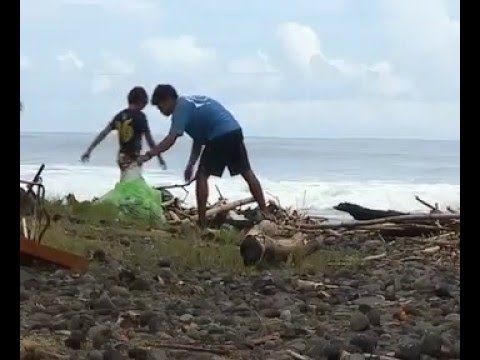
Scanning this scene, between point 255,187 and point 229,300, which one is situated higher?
point 255,187

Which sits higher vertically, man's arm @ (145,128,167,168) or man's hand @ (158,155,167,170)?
man's arm @ (145,128,167,168)

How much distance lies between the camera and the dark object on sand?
1246 mm

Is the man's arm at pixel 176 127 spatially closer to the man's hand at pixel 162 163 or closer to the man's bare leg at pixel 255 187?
the man's hand at pixel 162 163

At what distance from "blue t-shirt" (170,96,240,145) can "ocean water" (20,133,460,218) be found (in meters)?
0.03

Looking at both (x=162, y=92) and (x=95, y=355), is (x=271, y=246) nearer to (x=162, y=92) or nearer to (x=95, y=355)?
(x=162, y=92)

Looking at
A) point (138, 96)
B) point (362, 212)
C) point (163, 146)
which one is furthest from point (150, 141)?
point (362, 212)

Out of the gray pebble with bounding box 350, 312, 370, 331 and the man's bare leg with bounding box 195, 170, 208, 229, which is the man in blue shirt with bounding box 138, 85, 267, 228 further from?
the gray pebble with bounding box 350, 312, 370, 331

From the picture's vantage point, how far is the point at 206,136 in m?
1.19

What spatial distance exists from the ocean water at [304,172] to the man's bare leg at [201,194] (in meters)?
0.01

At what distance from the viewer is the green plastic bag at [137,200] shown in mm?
1285

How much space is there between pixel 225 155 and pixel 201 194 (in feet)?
0.51

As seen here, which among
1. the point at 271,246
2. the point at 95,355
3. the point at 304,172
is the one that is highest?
the point at 304,172

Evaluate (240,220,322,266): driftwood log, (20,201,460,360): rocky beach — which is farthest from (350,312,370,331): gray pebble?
(240,220,322,266): driftwood log

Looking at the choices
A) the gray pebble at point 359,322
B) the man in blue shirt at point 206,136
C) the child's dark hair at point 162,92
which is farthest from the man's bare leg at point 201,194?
the gray pebble at point 359,322
